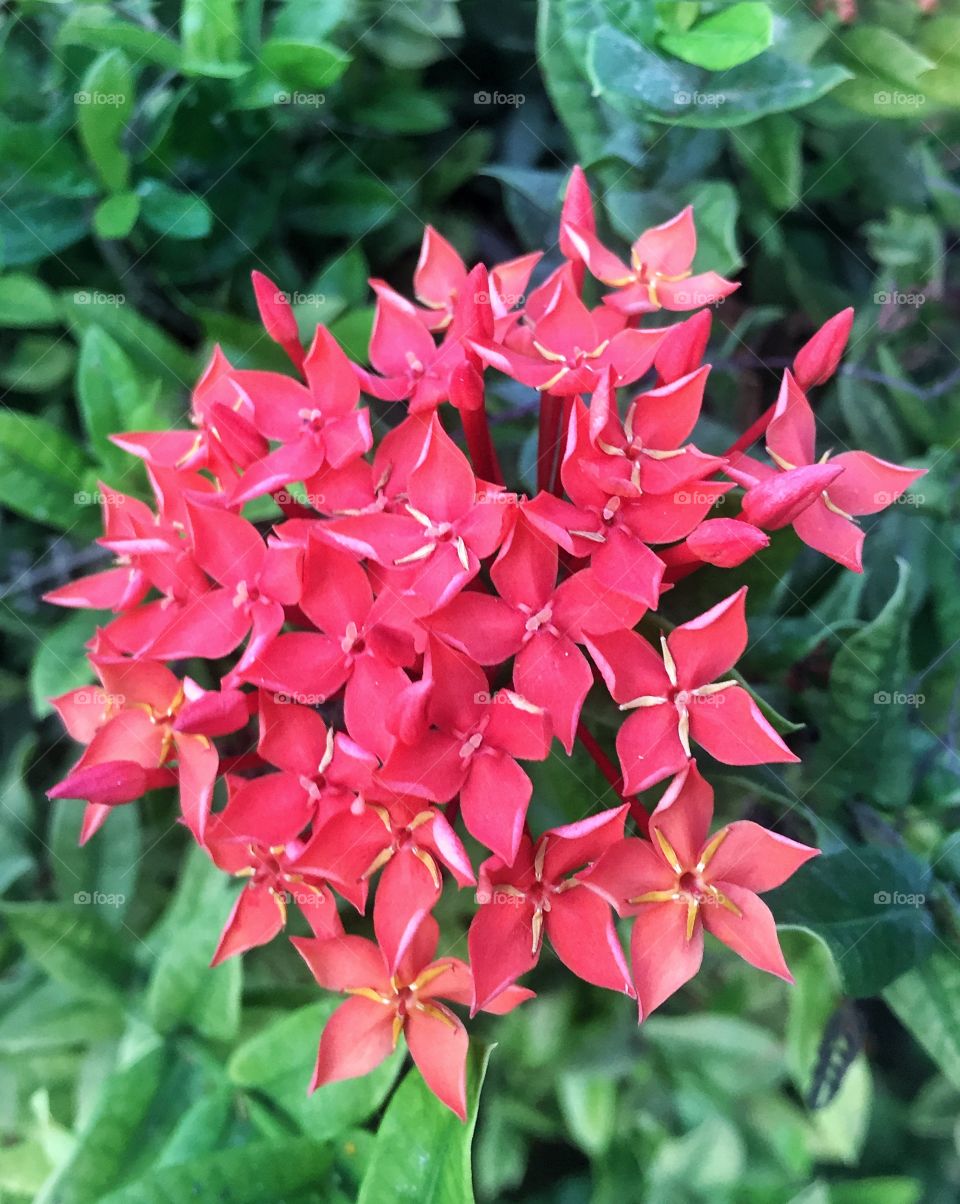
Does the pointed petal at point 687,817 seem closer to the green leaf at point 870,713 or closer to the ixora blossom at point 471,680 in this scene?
the ixora blossom at point 471,680

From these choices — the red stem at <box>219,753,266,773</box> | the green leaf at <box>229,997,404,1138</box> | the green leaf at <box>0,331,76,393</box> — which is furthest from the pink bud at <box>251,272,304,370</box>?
the green leaf at <box>229,997,404,1138</box>

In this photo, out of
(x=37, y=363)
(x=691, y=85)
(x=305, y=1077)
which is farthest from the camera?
(x=37, y=363)

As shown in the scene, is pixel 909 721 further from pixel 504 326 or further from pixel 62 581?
pixel 62 581

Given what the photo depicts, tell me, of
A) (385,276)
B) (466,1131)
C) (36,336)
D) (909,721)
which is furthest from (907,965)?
(36,336)

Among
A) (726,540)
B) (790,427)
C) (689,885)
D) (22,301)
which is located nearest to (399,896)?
(689,885)

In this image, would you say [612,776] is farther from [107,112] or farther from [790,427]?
[107,112]

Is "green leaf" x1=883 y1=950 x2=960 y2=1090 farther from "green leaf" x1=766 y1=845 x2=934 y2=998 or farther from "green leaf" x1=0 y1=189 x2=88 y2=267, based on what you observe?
"green leaf" x1=0 y1=189 x2=88 y2=267
